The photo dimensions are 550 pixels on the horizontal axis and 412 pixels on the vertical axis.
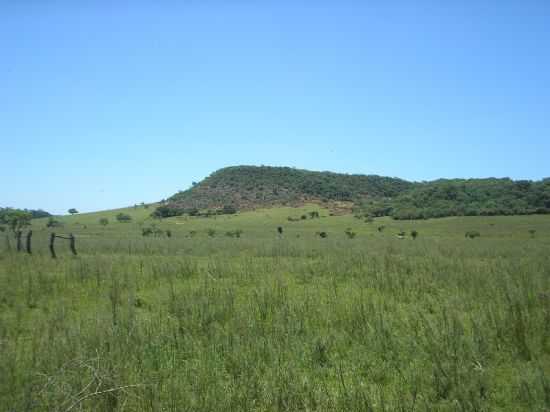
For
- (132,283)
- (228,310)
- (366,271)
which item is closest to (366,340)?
(228,310)

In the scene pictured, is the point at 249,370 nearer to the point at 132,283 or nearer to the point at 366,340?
the point at 366,340

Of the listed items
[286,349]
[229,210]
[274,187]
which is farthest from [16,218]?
[274,187]

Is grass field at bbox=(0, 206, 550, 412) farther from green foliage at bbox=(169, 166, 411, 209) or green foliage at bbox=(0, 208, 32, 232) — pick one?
green foliage at bbox=(169, 166, 411, 209)

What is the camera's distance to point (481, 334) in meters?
5.36

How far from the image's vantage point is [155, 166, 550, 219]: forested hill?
68.0 m

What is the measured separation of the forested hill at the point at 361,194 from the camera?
68.0 meters

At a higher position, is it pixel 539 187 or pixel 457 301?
pixel 539 187

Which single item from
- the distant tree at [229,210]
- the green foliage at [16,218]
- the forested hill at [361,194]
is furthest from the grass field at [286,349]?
the distant tree at [229,210]

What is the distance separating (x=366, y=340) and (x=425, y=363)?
0.93 meters

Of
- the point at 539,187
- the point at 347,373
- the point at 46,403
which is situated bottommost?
the point at 347,373

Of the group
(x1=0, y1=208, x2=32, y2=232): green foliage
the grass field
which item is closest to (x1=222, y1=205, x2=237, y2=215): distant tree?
(x1=0, y1=208, x2=32, y2=232): green foliage

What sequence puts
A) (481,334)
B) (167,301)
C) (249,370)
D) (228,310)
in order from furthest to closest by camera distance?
(167,301) → (228,310) → (481,334) → (249,370)

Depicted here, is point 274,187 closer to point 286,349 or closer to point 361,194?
point 361,194

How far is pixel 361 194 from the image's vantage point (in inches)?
4633
